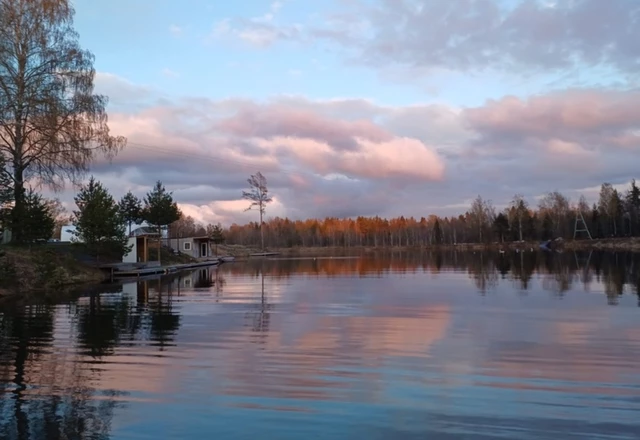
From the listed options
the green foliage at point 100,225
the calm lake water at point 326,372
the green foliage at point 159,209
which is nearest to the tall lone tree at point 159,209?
the green foliage at point 159,209

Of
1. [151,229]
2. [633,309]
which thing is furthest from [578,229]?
[633,309]

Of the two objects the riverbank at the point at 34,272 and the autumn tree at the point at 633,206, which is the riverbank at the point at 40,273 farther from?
the autumn tree at the point at 633,206

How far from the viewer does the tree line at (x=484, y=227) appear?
106 metres

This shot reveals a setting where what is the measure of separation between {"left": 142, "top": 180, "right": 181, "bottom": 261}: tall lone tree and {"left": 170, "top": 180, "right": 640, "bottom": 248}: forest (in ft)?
93.6

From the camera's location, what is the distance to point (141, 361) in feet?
34.8

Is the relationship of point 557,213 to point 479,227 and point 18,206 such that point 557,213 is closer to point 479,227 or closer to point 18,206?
point 479,227

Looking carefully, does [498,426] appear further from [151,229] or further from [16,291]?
[151,229]

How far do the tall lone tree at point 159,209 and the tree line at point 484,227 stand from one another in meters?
28.2

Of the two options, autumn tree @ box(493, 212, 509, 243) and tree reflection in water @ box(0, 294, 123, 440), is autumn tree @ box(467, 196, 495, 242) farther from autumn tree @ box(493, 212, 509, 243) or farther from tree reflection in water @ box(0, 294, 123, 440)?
tree reflection in water @ box(0, 294, 123, 440)

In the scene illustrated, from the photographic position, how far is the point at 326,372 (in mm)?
9516

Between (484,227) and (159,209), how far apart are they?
95114 mm

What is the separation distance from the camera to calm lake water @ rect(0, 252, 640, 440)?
6.82 m

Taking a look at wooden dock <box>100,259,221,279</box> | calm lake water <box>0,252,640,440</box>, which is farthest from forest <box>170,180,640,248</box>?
calm lake water <box>0,252,640,440</box>

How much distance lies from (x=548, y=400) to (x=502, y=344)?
4.20 metres
